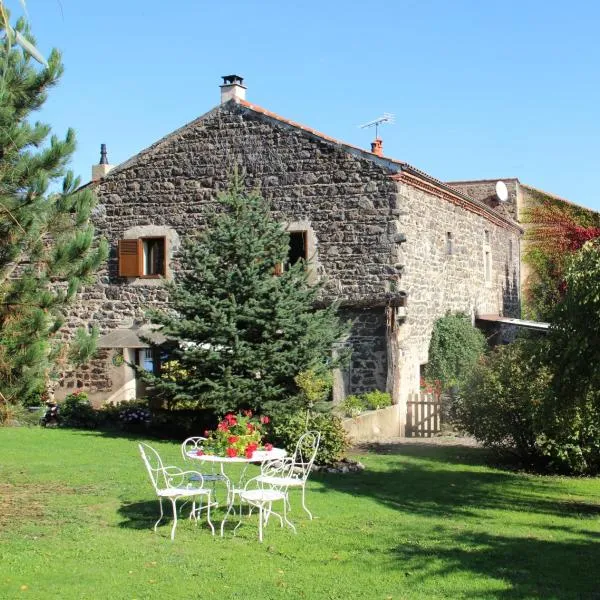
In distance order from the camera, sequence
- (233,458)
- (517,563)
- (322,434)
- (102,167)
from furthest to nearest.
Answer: (102,167) < (322,434) < (233,458) < (517,563)

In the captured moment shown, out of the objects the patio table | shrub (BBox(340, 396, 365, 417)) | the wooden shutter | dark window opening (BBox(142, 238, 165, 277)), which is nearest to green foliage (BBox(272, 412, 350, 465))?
the patio table

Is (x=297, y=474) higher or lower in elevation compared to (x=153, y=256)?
lower

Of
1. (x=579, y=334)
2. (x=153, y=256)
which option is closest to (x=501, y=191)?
(x=153, y=256)

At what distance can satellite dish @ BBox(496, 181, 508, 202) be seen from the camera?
30484 mm

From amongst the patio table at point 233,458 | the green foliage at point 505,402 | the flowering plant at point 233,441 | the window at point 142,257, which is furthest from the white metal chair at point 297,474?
the window at point 142,257

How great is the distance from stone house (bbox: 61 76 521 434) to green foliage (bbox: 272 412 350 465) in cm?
500

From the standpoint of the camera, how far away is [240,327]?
16.6m

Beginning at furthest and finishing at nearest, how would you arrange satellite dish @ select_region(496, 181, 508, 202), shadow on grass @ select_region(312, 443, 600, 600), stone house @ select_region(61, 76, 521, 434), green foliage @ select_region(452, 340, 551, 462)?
satellite dish @ select_region(496, 181, 508, 202) → stone house @ select_region(61, 76, 521, 434) → green foliage @ select_region(452, 340, 551, 462) → shadow on grass @ select_region(312, 443, 600, 600)

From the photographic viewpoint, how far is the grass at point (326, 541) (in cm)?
734

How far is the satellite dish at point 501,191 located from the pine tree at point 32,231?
21.7 metres

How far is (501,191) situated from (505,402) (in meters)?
17.4

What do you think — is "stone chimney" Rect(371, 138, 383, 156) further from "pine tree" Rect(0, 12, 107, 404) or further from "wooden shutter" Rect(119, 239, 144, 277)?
A: "pine tree" Rect(0, 12, 107, 404)

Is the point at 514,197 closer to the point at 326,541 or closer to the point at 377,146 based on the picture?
the point at 377,146

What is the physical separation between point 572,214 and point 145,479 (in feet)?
72.9
